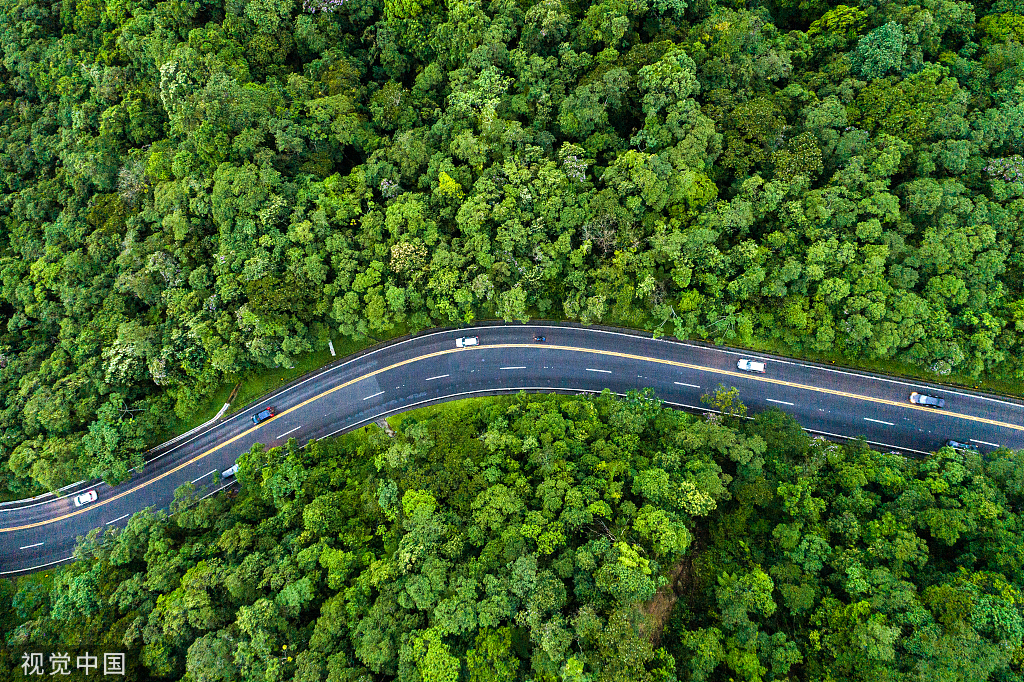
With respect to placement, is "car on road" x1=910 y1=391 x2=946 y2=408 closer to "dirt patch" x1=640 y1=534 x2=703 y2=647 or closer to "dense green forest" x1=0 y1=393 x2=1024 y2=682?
"dense green forest" x1=0 y1=393 x2=1024 y2=682

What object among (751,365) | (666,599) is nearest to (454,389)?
(666,599)

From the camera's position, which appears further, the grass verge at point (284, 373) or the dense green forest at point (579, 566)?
the grass verge at point (284, 373)

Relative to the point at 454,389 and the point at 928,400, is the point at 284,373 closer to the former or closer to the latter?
the point at 454,389

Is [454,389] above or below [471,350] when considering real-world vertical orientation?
below

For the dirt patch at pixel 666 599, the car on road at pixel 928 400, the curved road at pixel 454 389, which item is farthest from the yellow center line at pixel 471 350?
the dirt patch at pixel 666 599

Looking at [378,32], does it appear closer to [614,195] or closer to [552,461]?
[614,195]

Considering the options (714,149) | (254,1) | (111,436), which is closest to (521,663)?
(111,436)

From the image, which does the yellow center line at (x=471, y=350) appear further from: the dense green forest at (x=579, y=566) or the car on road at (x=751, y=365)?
the dense green forest at (x=579, y=566)
